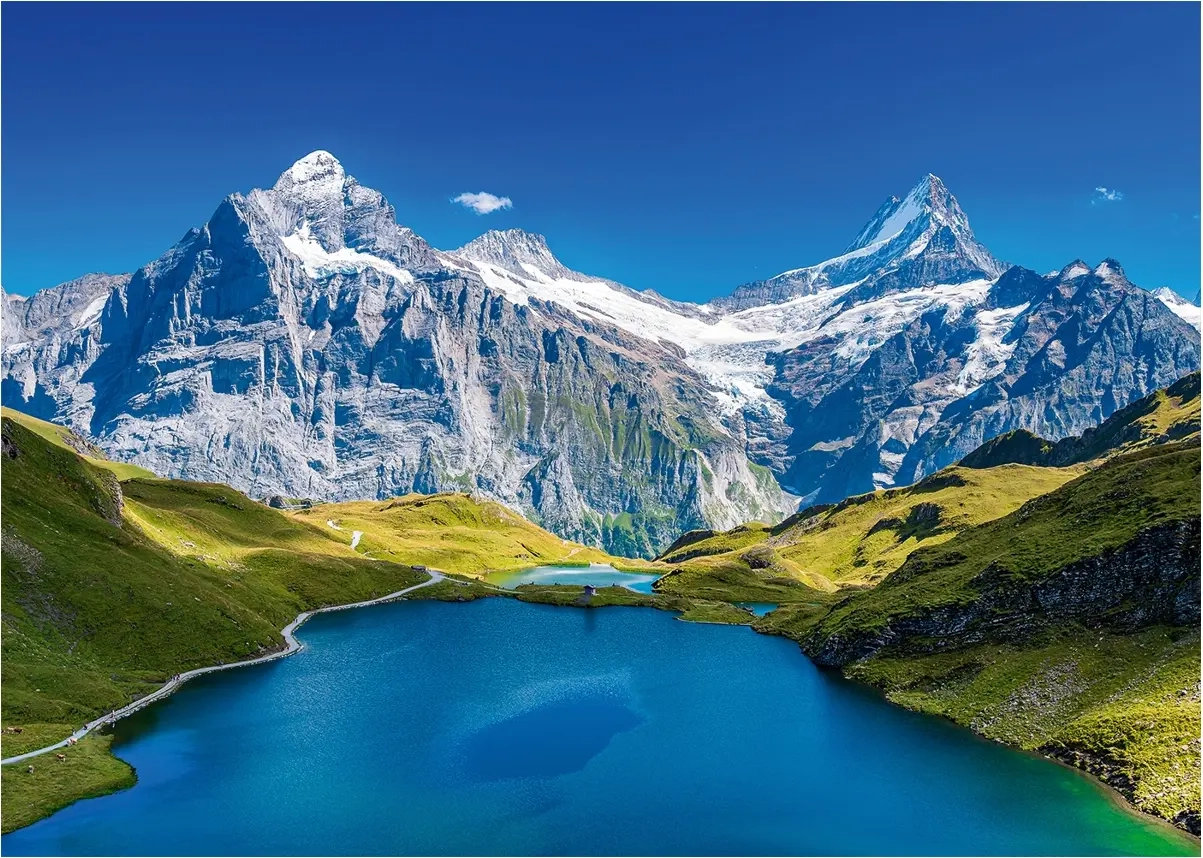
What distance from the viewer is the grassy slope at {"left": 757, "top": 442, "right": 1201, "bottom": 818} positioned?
83688 millimetres

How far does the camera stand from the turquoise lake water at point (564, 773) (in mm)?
72500

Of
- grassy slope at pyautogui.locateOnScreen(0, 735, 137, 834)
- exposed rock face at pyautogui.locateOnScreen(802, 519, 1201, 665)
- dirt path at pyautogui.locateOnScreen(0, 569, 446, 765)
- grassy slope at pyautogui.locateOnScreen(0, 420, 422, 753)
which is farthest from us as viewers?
grassy slope at pyautogui.locateOnScreen(0, 420, 422, 753)

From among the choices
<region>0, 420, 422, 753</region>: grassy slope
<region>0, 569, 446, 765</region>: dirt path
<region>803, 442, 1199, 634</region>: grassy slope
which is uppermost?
<region>803, 442, 1199, 634</region>: grassy slope

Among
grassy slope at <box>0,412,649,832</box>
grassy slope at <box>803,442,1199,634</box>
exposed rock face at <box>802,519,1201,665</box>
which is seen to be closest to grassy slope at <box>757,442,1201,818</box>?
grassy slope at <box>803,442,1199,634</box>

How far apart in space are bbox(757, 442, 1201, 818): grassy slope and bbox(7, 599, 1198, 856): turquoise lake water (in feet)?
14.7

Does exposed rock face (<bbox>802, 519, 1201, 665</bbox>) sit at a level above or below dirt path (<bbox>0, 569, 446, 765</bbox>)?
above

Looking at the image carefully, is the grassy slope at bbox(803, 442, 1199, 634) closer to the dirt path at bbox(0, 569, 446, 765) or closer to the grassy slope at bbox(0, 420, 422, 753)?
the dirt path at bbox(0, 569, 446, 765)

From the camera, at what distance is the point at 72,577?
123 meters

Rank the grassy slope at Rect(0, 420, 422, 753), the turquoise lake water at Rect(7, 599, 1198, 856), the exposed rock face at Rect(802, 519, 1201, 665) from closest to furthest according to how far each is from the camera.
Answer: the turquoise lake water at Rect(7, 599, 1198, 856), the exposed rock face at Rect(802, 519, 1201, 665), the grassy slope at Rect(0, 420, 422, 753)

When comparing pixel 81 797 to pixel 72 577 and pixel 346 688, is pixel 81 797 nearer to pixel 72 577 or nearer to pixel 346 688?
pixel 346 688

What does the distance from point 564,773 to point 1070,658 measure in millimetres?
65097

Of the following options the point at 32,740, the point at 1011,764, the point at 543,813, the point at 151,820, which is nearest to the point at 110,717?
the point at 32,740

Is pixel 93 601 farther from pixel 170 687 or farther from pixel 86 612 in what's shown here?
pixel 170 687

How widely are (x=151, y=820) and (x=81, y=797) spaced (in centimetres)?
952
